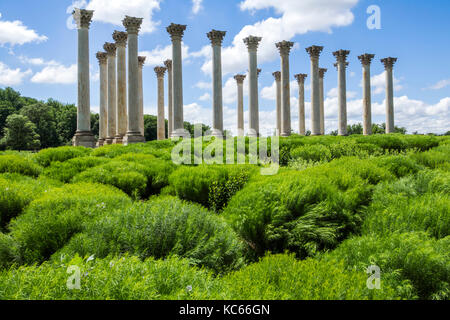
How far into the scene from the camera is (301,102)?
5588 cm

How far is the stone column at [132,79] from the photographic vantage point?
110 ft

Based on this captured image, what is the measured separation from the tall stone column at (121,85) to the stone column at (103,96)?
178 inches

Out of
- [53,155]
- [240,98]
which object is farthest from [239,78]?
[53,155]

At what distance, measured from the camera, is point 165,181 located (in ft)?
39.3

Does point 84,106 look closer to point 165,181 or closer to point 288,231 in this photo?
point 165,181

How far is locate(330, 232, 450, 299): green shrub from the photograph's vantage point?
4793 millimetres

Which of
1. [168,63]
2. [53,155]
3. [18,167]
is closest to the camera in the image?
[18,167]

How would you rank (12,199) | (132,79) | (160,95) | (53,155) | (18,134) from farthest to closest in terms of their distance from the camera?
(18,134), (160,95), (132,79), (53,155), (12,199)

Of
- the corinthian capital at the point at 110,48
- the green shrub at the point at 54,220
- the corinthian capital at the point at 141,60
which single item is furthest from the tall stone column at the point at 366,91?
the green shrub at the point at 54,220

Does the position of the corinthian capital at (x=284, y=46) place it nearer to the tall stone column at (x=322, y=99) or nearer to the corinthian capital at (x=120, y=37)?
the tall stone column at (x=322, y=99)

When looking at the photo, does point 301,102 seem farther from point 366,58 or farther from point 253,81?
point 253,81

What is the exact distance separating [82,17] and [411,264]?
3597cm

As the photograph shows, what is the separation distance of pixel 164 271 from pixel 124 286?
701 millimetres
